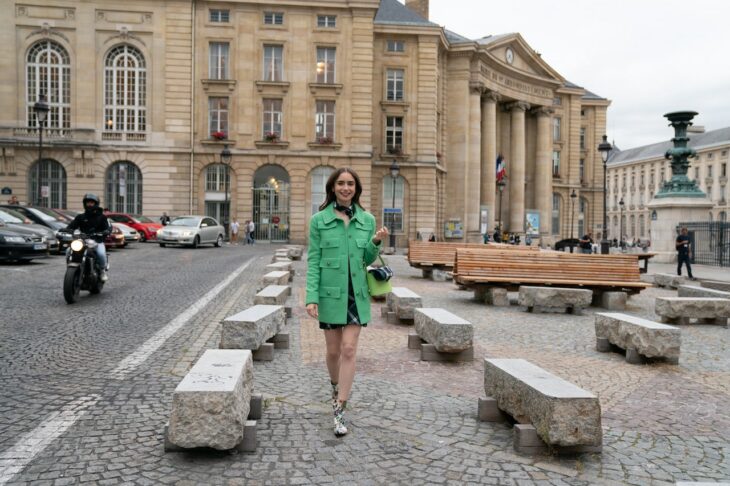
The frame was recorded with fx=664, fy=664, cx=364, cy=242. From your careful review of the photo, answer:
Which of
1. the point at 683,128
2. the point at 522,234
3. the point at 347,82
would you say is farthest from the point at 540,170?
the point at 683,128

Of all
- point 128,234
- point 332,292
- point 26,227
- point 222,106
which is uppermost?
point 222,106

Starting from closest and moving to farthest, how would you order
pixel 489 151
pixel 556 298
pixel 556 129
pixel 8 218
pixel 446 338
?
pixel 446 338, pixel 556 298, pixel 8 218, pixel 489 151, pixel 556 129

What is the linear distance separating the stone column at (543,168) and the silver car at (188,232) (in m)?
42.1

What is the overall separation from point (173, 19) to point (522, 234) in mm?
36460

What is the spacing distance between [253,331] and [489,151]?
5413 cm

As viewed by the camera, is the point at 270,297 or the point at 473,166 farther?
the point at 473,166

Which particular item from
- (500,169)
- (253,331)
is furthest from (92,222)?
(500,169)

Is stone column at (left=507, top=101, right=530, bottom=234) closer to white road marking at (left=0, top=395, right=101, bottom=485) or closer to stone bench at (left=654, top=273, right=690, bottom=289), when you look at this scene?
stone bench at (left=654, top=273, right=690, bottom=289)

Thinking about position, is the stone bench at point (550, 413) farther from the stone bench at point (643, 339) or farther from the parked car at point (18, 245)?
the parked car at point (18, 245)

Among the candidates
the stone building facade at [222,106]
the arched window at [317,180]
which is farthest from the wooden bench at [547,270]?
the arched window at [317,180]

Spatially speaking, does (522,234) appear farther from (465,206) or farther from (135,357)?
(135,357)

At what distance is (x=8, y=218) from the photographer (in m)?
21.6

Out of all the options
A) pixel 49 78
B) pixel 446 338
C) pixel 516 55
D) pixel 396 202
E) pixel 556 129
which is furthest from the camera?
pixel 556 129

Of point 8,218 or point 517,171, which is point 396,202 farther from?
point 8,218
